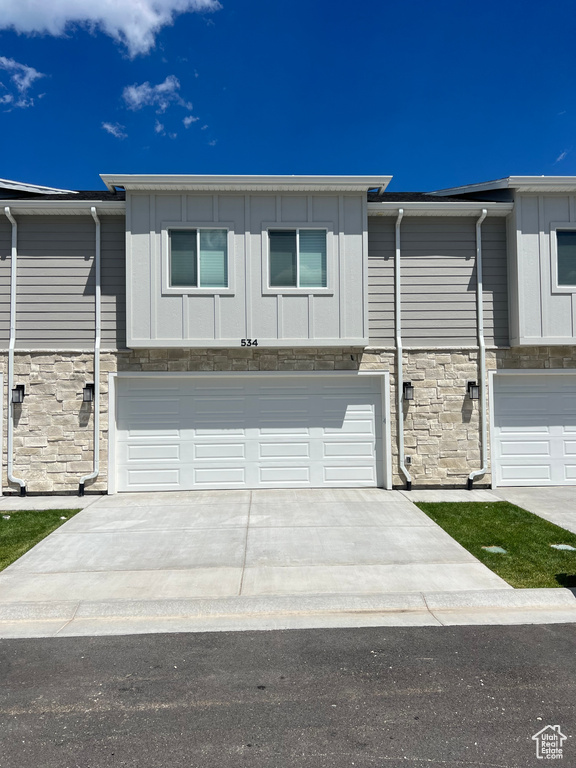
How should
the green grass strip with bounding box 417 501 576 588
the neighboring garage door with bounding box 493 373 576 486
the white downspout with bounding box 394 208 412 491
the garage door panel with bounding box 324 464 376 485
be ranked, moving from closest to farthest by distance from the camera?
the green grass strip with bounding box 417 501 576 588 → the white downspout with bounding box 394 208 412 491 → the garage door panel with bounding box 324 464 376 485 → the neighboring garage door with bounding box 493 373 576 486

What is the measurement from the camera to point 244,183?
911 centimetres

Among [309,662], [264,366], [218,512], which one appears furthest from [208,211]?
[309,662]

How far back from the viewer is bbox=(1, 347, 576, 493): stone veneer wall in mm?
9445

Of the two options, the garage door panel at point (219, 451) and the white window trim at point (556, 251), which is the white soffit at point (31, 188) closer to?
the garage door panel at point (219, 451)

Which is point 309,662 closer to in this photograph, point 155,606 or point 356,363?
point 155,606

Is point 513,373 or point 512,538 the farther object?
point 513,373

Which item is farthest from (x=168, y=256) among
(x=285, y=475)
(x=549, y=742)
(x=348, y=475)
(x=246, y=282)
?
(x=549, y=742)

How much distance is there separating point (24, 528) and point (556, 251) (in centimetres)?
1040

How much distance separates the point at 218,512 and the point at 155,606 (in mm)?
3397

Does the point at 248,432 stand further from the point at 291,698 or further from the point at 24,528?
the point at 291,698

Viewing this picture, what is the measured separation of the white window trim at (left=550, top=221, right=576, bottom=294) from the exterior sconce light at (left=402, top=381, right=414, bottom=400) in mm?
3231

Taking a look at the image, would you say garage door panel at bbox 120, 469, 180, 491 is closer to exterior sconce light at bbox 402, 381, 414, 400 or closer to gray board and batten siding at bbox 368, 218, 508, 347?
exterior sconce light at bbox 402, 381, 414, 400

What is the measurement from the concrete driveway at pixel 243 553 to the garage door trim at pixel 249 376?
0.86 metres

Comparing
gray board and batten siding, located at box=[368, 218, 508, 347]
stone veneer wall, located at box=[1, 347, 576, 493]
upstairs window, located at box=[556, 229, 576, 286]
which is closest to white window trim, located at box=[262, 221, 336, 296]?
gray board and batten siding, located at box=[368, 218, 508, 347]
